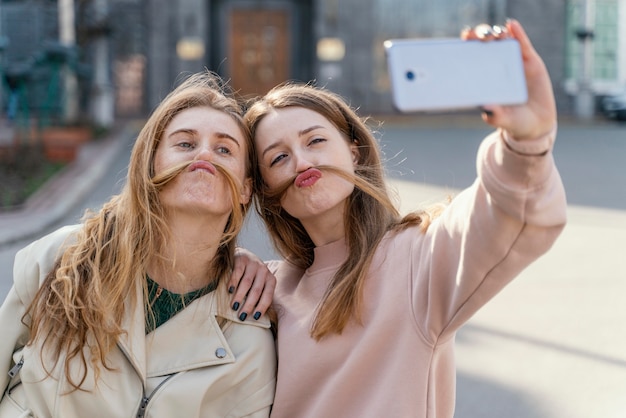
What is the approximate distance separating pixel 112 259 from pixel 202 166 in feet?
1.40

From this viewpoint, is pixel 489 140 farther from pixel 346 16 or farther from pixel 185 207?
pixel 346 16

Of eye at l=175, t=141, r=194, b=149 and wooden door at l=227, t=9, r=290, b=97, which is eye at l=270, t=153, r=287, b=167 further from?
wooden door at l=227, t=9, r=290, b=97

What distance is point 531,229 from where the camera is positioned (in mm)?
2006

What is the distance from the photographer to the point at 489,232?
2070 mm

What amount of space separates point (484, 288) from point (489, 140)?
39cm

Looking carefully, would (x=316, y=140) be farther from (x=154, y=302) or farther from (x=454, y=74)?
(x=454, y=74)

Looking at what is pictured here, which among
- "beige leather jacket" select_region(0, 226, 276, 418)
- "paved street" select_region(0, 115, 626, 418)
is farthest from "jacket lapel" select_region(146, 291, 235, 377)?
"paved street" select_region(0, 115, 626, 418)

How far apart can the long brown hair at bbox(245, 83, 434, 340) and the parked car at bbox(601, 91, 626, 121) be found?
2283 cm

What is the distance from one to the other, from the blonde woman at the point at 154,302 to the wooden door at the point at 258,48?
74.6 feet

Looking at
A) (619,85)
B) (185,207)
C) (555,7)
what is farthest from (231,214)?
(619,85)

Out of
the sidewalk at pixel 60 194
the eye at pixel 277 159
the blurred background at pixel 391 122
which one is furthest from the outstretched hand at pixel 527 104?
the sidewalk at pixel 60 194

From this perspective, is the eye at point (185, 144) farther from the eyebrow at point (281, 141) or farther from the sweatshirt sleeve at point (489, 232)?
the sweatshirt sleeve at point (489, 232)

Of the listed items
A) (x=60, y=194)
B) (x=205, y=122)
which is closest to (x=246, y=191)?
(x=205, y=122)

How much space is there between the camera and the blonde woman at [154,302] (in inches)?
104
